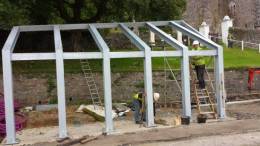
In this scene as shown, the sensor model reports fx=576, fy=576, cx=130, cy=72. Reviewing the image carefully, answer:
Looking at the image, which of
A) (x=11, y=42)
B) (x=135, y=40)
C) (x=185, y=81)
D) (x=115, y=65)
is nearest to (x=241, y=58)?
(x=115, y=65)

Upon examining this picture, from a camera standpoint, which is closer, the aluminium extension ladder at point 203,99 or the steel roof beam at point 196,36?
the steel roof beam at point 196,36

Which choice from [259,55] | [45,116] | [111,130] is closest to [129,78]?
[45,116]

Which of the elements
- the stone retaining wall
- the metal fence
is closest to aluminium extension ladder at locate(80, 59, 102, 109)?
the stone retaining wall

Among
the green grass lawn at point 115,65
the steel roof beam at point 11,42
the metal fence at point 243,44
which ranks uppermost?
the metal fence at point 243,44

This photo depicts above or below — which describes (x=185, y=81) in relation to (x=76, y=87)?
above

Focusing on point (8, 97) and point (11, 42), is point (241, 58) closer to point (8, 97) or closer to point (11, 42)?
point (11, 42)

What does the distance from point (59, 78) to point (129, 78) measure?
8482 millimetres

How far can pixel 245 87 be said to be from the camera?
25.5 metres

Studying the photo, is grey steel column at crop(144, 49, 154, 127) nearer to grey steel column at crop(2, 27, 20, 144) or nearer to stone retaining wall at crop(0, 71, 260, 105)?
grey steel column at crop(2, 27, 20, 144)

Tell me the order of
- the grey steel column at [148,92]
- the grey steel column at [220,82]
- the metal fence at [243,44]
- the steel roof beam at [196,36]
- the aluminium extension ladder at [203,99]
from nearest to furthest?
the grey steel column at [148,92] < the grey steel column at [220,82] < the steel roof beam at [196,36] < the aluminium extension ladder at [203,99] < the metal fence at [243,44]

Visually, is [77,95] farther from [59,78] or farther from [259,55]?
[259,55]

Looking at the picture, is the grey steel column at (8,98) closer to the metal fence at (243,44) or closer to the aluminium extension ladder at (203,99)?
the aluminium extension ladder at (203,99)

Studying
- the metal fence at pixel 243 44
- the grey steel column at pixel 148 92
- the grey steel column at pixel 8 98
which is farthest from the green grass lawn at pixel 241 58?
the grey steel column at pixel 8 98

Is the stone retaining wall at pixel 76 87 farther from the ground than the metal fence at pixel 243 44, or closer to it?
closer to it
